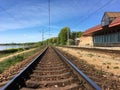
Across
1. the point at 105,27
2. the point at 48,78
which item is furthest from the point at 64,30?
the point at 48,78

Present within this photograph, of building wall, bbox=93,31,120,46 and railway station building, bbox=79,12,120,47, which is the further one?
building wall, bbox=93,31,120,46

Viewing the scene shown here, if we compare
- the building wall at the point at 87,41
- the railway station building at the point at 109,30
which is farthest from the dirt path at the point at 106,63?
the building wall at the point at 87,41

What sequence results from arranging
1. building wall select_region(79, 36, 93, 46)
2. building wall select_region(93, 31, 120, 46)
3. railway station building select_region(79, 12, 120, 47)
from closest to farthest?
railway station building select_region(79, 12, 120, 47) < building wall select_region(93, 31, 120, 46) < building wall select_region(79, 36, 93, 46)

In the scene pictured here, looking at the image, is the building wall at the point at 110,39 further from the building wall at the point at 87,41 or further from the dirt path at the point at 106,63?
the dirt path at the point at 106,63

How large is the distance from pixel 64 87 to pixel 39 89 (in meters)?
0.63

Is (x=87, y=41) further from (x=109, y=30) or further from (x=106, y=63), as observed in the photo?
(x=106, y=63)

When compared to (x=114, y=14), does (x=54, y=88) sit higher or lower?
lower

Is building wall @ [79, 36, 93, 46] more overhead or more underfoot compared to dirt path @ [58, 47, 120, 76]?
more overhead

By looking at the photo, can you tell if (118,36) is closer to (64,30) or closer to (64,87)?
(64,87)

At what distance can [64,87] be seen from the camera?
5855 mm

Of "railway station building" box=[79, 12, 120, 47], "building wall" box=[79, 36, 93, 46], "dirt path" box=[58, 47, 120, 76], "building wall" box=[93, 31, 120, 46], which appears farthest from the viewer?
"building wall" box=[79, 36, 93, 46]

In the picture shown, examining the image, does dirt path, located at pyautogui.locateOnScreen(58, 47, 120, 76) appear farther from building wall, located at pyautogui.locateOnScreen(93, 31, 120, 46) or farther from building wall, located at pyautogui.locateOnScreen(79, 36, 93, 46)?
building wall, located at pyautogui.locateOnScreen(79, 36, 93, 46)

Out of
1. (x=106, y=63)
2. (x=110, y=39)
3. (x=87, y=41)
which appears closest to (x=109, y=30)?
(x=110, y=39)

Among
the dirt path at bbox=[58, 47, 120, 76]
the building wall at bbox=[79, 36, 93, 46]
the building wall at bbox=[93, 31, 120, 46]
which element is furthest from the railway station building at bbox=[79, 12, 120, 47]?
the dirt path at bbox=[58, 47, 120, 76]
